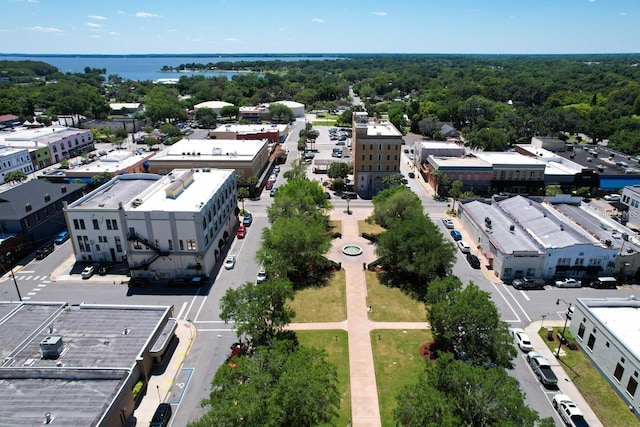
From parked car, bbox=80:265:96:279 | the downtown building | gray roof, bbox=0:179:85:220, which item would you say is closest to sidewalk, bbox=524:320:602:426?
the downtown building

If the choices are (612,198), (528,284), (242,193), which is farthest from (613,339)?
(242,193)

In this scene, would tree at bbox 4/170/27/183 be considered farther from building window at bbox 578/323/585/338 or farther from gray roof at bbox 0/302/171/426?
building window at bbox 578/323/585/338

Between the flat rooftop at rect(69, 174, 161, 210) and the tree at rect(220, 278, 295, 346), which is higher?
the flat rooftop at rect(69, 174, 161, 210)

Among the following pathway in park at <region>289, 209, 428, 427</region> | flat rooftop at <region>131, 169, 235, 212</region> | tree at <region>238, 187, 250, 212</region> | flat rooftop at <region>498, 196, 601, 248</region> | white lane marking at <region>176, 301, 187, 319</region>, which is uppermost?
flat rooftop at <region>131, 169, 235, 212</region>

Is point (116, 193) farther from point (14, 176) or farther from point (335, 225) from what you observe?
point (14, 176)

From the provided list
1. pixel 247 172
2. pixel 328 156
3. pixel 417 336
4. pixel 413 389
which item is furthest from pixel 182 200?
pixel 328 156

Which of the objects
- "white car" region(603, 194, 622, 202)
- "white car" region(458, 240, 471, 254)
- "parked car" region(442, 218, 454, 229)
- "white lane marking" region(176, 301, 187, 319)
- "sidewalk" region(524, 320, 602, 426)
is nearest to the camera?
"sidewalk" region(524, 320, 602, 426)

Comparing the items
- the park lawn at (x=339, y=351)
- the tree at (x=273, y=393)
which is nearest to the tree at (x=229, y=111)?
the park lawn at (x=339, y=351)
